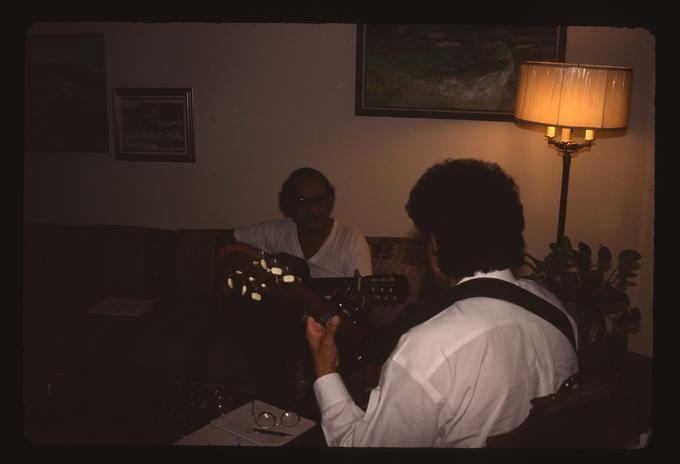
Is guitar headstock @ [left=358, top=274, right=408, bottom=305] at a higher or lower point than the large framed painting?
lower

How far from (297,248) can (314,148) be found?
27.2 inches

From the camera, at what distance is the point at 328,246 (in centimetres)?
279

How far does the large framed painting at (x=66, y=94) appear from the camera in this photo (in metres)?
3.42

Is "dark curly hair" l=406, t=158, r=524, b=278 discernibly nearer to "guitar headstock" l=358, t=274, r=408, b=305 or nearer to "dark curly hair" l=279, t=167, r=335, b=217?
"guitar headstock" l=358, t=274, r=408, b=305

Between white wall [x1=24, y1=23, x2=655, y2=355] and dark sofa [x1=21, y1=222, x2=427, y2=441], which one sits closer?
dark sofa [x1=21, y1=222, x2=427, y2=441]

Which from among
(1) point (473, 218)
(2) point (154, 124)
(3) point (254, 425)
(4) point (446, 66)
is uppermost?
(4) point (446, 66)

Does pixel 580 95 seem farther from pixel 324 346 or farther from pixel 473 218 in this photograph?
pixel 324 346

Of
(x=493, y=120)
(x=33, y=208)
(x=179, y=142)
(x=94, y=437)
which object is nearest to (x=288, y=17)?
(x=94, y=437)

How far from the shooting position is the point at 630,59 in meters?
2.80

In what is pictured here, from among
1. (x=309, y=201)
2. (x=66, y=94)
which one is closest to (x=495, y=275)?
(x=309, y=201)

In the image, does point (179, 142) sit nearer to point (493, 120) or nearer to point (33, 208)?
point (33, 208)

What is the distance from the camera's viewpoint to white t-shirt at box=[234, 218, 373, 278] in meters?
2.73

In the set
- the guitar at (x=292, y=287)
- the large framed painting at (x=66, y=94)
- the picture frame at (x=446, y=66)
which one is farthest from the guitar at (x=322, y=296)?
the large framed painting at (x=66, y=94)

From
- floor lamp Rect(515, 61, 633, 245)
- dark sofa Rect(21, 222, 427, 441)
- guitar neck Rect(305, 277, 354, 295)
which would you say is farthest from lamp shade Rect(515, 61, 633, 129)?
guitar neck Rect(305, 277, 354, 295)
